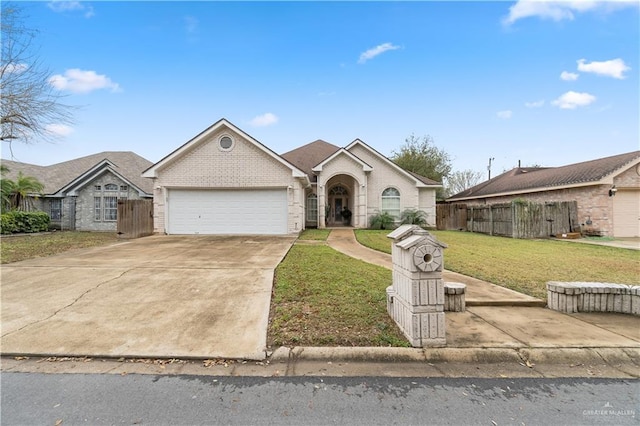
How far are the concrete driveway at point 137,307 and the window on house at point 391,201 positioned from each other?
1282 centimetres

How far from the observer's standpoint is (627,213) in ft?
48.4

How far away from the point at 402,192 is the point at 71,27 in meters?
19.0

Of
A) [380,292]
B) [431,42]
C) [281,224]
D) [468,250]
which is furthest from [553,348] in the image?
[431,42]

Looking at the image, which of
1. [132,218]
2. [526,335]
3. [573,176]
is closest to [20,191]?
[132,218]

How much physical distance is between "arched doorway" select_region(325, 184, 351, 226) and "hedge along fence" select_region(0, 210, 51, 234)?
19.0 m

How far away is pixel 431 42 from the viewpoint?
1355cm

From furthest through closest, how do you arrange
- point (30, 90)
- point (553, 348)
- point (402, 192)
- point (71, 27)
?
point (402, 192)
point (30, 90)
point (71, 27)
point (553, 348)

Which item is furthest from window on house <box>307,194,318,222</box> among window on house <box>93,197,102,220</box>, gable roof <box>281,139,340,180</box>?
window on house <box>93,197,102,220</box>

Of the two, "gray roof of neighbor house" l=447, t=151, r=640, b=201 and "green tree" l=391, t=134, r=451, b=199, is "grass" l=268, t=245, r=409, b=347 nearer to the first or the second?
"gray roof of neighbor house" l=447, t=151, r=640, b=201

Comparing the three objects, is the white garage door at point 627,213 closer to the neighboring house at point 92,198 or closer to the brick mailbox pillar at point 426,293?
the brick mailbox pillar at point 426,293

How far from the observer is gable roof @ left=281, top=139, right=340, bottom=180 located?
21344 mm

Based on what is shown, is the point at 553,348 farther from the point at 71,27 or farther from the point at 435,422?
the point at 71,27

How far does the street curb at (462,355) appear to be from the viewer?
10.2 ft

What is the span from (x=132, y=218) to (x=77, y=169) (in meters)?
15.5
